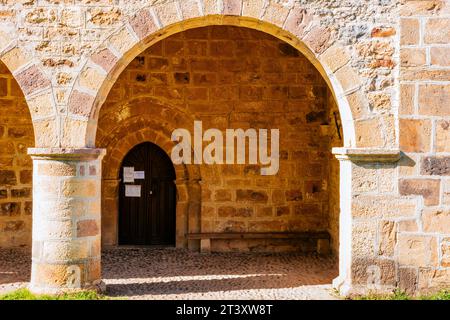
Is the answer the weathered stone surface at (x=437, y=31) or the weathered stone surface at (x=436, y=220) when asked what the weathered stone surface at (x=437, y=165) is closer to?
the weathered stone surface at (x=436, y=220)

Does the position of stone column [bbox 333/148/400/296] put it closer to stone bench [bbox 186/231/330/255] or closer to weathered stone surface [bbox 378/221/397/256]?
weathered stone surface [bbox 378/221/397/256]

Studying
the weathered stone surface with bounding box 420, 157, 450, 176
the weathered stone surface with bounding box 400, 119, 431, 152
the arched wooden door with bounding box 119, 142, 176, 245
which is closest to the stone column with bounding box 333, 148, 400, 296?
the weathered stone surface with bounding box 400, 119, 431, 152

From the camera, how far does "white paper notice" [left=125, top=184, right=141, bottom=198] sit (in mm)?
8086

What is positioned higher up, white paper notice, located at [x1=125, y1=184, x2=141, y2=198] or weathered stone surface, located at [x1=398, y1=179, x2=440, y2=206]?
weathered stone surface, located at [x1=398, y1=179, x2=440, y2=206]

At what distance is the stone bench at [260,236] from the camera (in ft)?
25.5

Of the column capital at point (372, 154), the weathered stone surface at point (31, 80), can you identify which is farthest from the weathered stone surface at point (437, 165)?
the weathered stone surface at point (31, 80)

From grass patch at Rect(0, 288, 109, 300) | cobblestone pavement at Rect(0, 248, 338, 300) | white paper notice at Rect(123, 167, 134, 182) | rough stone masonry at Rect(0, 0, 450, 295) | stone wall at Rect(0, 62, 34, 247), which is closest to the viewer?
grass patch at Rect(0, 288, 109, 300)

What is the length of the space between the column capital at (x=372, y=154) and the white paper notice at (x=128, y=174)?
3881 millimetres

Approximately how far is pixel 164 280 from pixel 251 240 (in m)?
2.06

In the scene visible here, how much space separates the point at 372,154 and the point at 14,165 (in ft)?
16.9

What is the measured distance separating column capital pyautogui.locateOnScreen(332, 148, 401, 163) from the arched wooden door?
3568mm

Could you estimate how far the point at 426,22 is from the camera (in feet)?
16.8

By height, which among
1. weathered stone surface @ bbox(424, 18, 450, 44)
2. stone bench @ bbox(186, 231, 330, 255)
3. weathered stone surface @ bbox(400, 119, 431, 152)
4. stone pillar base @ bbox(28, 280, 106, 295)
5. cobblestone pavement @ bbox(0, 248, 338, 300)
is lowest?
cobblestone pavement @ bbox(0, 248, 338, 300)

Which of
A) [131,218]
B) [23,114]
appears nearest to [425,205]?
[131,218]
